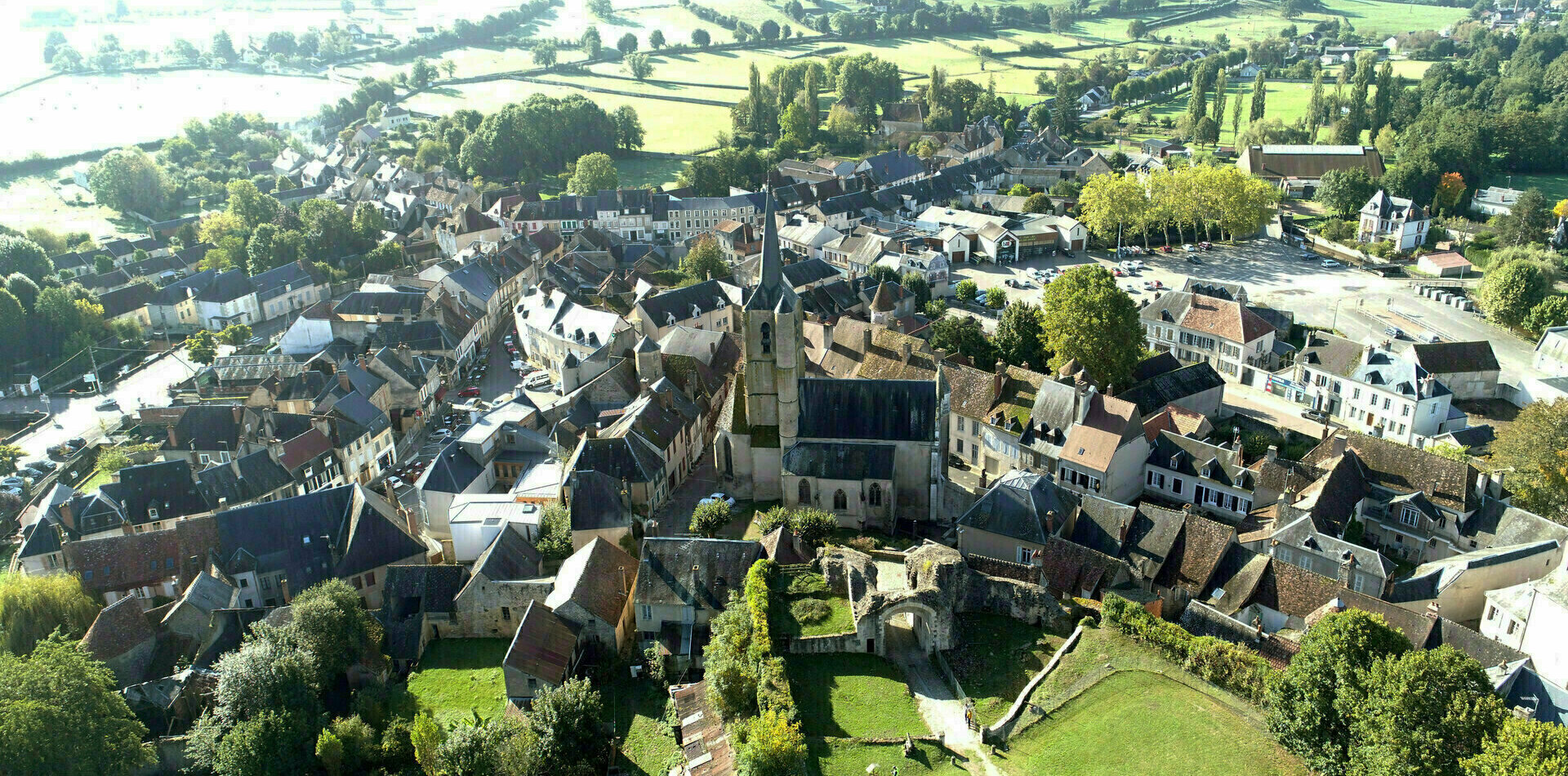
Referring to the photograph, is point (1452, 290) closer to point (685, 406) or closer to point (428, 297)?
point (685, 406)

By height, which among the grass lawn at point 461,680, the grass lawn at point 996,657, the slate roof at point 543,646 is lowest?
the grass lawn at point 461,680

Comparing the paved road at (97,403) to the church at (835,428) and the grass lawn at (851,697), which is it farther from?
the grass lawn at (851,697)

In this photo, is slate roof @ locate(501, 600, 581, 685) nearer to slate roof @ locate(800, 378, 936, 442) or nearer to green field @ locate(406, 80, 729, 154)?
slate roof @ locate(800, 378, 936, 442)

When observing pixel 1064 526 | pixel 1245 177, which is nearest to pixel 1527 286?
pixel 1245 177

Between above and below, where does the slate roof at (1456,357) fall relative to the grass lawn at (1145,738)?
below

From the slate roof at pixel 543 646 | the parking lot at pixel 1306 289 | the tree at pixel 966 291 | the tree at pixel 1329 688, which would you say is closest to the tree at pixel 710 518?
the slate roof at pixel 543 646

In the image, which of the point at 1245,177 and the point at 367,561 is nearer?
the point at 367,561
